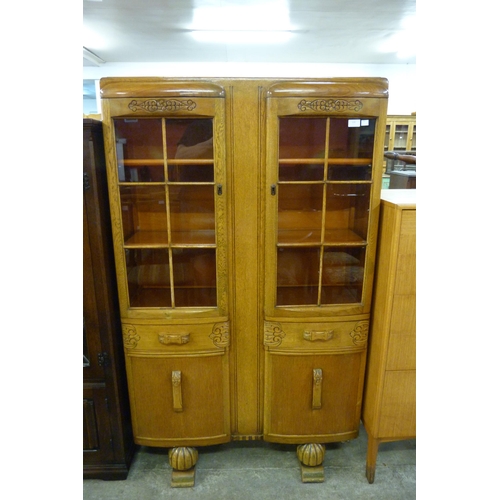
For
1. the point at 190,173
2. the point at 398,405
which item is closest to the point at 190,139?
the point at 190,173

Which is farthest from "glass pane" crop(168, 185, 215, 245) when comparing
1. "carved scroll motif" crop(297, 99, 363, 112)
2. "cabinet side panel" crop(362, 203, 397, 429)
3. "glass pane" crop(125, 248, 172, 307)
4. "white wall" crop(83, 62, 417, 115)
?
"white wall" crop(83, 62, 417, 115)

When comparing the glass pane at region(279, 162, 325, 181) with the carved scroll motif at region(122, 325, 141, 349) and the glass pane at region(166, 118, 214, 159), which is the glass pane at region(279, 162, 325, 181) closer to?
the glass pane at region(166, 118, 214, 159)

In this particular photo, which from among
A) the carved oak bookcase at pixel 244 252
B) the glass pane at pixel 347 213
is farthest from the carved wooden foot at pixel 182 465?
the glass pane at pixel 347 213

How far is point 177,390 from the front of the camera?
152cm

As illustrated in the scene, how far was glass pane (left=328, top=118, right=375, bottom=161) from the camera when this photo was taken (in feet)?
4.51

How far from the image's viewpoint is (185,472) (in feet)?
5.21

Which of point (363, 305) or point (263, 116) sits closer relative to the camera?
point (263, 116)

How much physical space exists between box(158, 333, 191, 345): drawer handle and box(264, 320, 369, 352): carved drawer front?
1.11ft

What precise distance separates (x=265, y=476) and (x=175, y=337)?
757mm

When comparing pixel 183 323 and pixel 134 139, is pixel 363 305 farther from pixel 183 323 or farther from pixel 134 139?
pixel 134 139

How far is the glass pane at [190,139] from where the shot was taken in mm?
1356

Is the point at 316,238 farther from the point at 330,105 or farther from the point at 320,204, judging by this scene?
the point at 330,105
